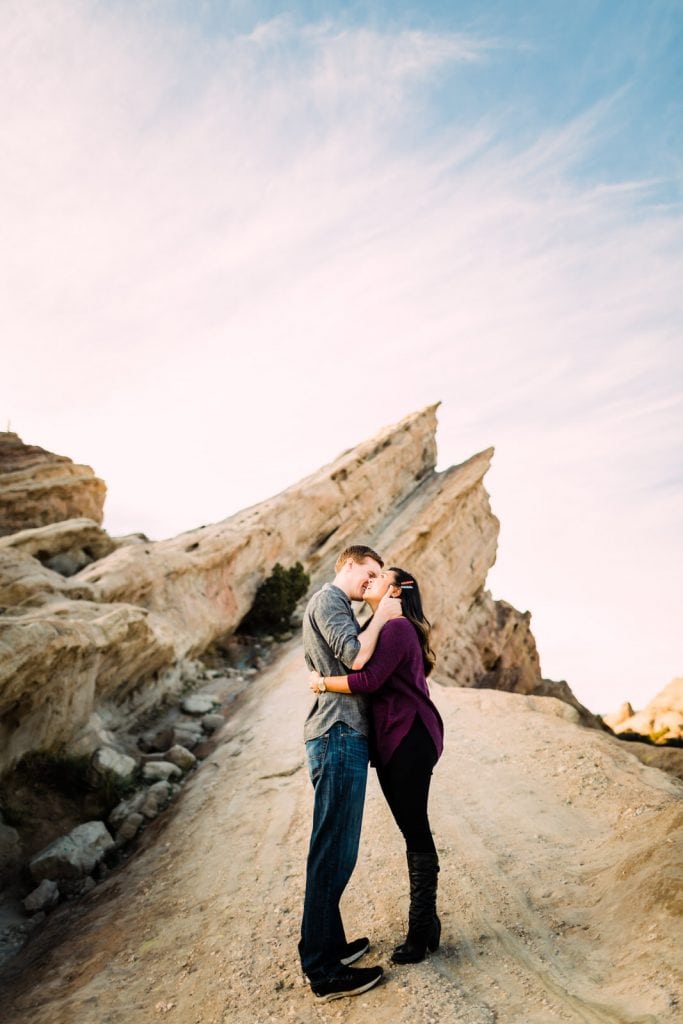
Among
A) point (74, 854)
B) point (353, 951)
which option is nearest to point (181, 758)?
point (74, 854)

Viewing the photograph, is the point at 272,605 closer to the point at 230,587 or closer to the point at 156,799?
the point at 230,587

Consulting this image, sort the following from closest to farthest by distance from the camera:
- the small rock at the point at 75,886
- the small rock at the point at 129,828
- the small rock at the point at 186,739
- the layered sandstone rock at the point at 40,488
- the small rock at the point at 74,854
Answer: the small rock at the point at 75,886
the small rock at the point at 74,854
the small rock at the point at 129,828
the small rock at the point at 186,739
the layered sandstone rock at the point at 40,488

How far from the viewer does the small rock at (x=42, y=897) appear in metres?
8.77

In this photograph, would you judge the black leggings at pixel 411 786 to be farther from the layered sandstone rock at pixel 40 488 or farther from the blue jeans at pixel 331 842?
the layered sandstone rock at pixel 40 488

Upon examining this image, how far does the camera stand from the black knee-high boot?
493cm

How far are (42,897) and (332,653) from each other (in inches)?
264

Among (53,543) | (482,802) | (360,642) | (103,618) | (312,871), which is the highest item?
(53,543)

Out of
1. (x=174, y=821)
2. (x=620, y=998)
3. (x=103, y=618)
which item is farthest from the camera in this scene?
(x=103, y=618)

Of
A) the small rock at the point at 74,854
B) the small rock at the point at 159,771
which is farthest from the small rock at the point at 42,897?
the small rock at the point at 159,771

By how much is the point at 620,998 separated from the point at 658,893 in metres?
1.26

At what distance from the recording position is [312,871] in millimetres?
4852

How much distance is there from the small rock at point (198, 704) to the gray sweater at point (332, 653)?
13072mm

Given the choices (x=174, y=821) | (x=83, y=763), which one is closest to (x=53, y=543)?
(x=83, y=763)

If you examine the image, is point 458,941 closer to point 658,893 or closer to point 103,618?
point 658,893
